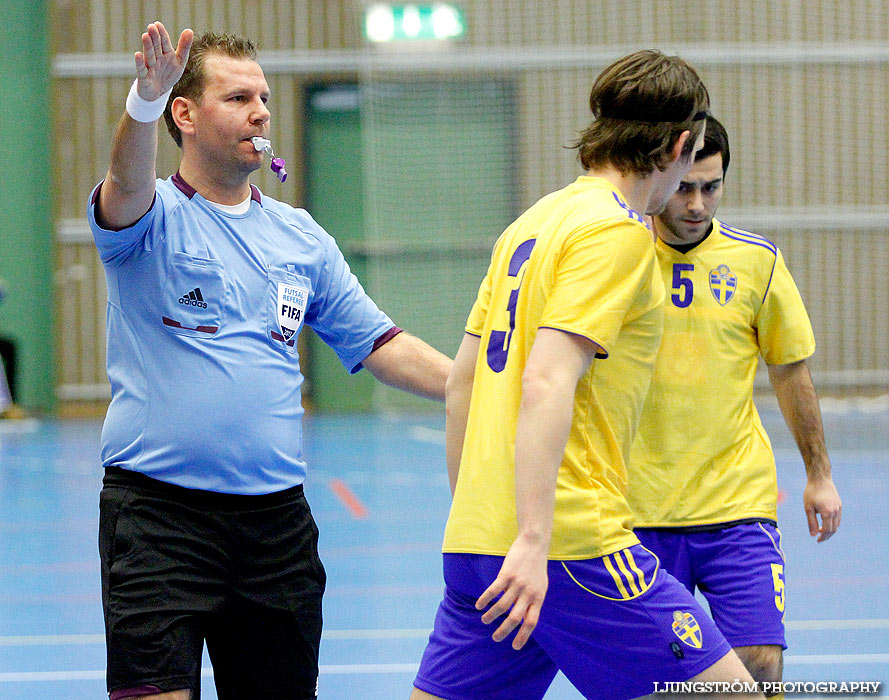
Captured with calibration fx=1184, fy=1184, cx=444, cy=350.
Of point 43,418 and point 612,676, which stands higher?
point 612,676

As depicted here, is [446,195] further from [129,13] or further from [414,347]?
[414,347]

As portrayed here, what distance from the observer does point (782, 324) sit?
130 inches

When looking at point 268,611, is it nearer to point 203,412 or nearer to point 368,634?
point 203,412

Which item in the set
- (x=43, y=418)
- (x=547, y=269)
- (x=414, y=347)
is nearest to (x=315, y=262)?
(x=414, y=347)

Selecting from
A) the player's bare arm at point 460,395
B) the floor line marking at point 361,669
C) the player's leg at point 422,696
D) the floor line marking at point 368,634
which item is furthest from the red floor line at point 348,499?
the player's bare arm at point 460,395

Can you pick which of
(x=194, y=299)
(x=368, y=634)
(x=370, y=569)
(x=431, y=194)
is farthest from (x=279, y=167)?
(x=431, y=194)

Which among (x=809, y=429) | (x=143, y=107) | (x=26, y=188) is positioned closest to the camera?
(x=143, y=107)

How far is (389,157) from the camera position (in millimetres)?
14336

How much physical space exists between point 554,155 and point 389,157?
200 cm

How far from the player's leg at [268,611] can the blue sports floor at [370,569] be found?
151cm

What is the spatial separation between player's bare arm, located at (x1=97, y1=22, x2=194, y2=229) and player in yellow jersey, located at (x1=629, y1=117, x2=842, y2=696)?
1.42 meters

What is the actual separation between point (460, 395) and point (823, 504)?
55.6 inches

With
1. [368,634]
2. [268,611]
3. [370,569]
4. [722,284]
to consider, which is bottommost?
[370,569]

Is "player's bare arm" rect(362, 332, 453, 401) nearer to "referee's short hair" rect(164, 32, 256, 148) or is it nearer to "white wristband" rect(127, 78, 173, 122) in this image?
"referee's short hair" rect(164, 32, 256, 148)
